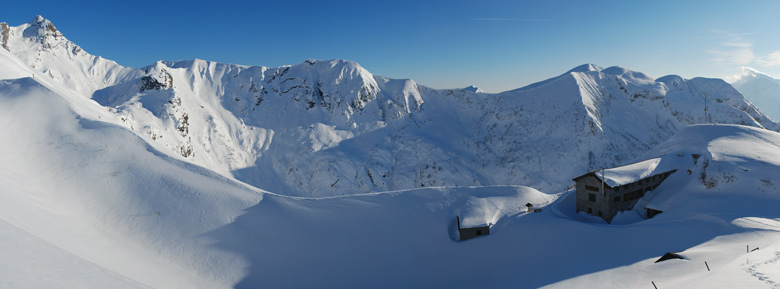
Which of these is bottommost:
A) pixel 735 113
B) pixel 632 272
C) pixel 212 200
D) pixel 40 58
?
pixel 632 272

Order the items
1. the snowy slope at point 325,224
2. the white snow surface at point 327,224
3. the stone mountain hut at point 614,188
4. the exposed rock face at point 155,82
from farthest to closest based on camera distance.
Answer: the exposed rock face at point 155,82 < the stone mountain hut at point 614,188 < the snowy slope at point 325,224 < the white snow surface at point 327,224

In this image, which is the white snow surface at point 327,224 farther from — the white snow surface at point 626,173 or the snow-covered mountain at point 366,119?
the snow-covered mountain at point 366,119

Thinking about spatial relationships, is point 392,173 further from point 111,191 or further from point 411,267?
point 111,191

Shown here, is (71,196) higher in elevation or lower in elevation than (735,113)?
lower

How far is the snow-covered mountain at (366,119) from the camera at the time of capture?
70312mm

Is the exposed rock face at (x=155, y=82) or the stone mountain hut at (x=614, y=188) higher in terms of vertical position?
the exposed rock face at (x=155, y=82)

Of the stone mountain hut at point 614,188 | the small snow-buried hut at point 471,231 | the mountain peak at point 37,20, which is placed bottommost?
the small snow-buried hut at point 471,231

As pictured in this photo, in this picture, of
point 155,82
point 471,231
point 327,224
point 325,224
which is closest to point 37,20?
point 155,82

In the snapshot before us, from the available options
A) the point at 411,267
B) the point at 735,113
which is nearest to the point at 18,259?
the point at 411,267

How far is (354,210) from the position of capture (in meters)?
30.4

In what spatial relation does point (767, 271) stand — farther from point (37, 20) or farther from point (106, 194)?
point (37, 20)

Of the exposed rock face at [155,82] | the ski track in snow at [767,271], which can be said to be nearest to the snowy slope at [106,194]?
the ski track in snow at [767,271]

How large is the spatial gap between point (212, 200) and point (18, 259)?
19.3m

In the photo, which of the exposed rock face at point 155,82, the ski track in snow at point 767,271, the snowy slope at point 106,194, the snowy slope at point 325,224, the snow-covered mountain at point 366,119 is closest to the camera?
the ski track in snow at point 767,271
